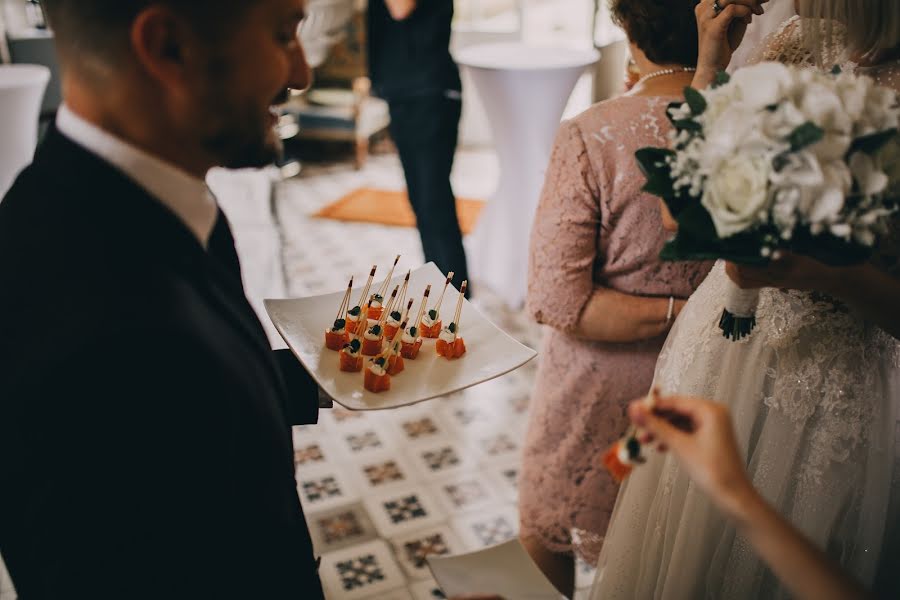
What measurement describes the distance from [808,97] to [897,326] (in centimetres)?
47

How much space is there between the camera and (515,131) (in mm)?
3910

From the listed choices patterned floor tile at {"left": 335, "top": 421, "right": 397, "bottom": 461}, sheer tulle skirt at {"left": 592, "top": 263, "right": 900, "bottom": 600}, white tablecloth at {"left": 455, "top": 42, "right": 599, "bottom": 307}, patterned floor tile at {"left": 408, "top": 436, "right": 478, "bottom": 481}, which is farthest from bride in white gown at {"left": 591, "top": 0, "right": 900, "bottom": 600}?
white tablecloth at {"left": 455, "top": 42, "right": 599, "bottom": 307}

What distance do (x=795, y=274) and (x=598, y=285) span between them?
20.7 inches

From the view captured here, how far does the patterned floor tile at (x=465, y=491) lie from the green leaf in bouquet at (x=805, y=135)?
2.07m

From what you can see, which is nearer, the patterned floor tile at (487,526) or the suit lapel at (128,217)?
the suit lapel at (128,217)

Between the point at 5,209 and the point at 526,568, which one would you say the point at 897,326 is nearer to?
the point at 526,568

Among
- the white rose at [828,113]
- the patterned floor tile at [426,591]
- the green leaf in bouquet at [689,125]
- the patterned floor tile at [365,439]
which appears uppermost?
the white rose at [828,113]

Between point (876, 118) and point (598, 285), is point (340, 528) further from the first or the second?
point (876, 118)

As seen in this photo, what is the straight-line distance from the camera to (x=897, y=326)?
1248 mm

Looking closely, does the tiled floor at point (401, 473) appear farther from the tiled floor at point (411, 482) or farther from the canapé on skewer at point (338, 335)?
the canapé on skewer at point (338, 335)

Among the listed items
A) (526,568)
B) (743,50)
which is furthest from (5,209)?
(743,50)

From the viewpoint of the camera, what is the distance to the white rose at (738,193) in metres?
1.00

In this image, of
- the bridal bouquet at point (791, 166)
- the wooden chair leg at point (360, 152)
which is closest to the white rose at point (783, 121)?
the bridal bouquet at point (791, 166)

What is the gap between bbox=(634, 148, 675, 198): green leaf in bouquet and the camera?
3.87 feet
